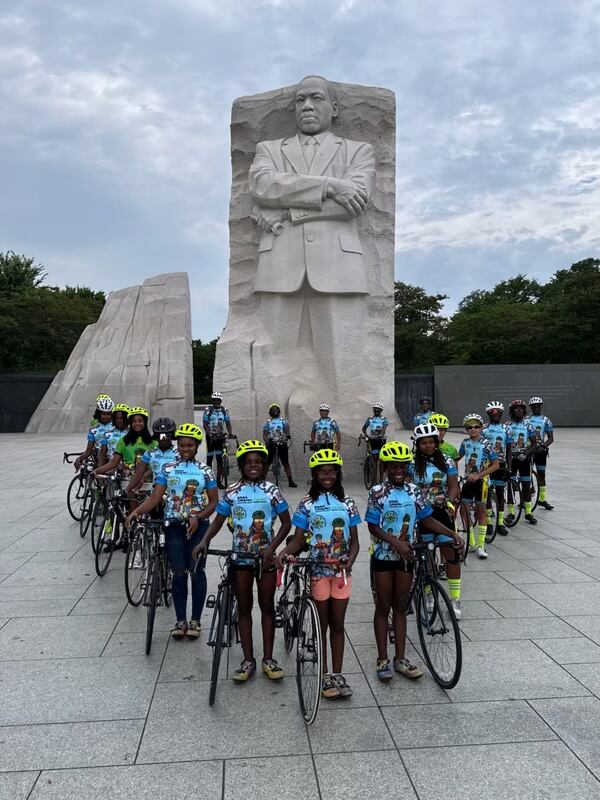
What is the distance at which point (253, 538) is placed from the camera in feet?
11.8

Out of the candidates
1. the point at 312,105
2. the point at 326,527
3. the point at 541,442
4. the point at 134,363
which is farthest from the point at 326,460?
the point at 134,363

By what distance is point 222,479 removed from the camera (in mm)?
9992

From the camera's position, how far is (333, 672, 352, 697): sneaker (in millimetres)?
3379

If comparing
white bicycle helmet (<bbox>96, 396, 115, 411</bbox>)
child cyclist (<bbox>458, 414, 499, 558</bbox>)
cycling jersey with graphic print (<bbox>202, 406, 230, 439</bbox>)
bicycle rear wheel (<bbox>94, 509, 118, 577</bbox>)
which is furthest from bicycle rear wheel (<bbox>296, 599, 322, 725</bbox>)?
cycling jersey with graphic print (<bbox>202, 406, 230, 439</bbox>)

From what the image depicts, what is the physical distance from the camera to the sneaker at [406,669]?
362 centimetres

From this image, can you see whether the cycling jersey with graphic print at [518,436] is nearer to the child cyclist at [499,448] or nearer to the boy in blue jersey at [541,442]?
the child cyclist at [499,448]

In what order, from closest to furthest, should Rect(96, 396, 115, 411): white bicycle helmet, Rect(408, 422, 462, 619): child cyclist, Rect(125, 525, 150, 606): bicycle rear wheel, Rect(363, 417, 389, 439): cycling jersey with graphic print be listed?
Rect(408, 422, 462, 619): child cyclist < Rect(125, 525, 150, 606): bicycle rear wheel < Rect(96, 396, 115, 411): white bicycle helmet < Rect(363, 417, 389, 439): cycling jersey with graphic print

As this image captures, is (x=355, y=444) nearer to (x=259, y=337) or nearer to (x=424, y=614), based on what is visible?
(x=259, y=337)

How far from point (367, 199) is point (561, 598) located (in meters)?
7.42

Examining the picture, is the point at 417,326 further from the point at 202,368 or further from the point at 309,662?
the point at 309,662

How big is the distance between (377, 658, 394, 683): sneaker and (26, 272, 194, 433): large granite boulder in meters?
16.9

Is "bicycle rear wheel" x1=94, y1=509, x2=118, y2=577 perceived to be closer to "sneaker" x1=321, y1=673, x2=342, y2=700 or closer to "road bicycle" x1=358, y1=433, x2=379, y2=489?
"sneaker" x1=321, y1=673, x2=342, y2=700

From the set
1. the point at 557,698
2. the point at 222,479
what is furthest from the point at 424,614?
the point at 222,479

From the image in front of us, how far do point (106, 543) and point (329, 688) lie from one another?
3159 mm
